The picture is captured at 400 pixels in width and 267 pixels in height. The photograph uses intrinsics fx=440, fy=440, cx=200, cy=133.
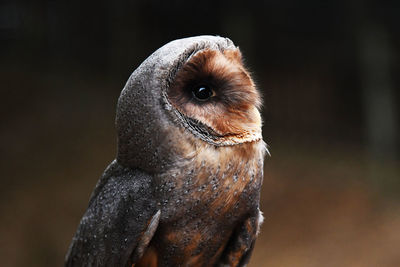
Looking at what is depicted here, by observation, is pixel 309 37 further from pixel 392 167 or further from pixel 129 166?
pixel 129 166

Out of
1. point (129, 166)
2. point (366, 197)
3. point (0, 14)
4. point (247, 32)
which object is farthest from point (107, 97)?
point (129, 166)

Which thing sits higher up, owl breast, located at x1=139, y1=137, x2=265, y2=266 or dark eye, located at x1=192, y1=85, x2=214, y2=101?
dark eye, located at x1=192, y1=85, x2=214, y2=101

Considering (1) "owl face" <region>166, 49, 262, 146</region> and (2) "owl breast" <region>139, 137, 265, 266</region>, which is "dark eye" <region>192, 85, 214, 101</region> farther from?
(2) "owl breast" <region>139, 137, 265, 266</region>

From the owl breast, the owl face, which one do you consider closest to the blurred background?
the owl breast

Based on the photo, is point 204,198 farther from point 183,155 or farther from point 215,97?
point 215,97

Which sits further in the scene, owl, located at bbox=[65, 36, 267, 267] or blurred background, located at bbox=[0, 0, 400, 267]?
blurred background, located at bbox=[0, 0, 400, 267]

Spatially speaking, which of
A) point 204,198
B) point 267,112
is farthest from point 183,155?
point 267,112

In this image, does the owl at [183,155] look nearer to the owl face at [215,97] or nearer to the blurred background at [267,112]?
the owl face at [215,97]
